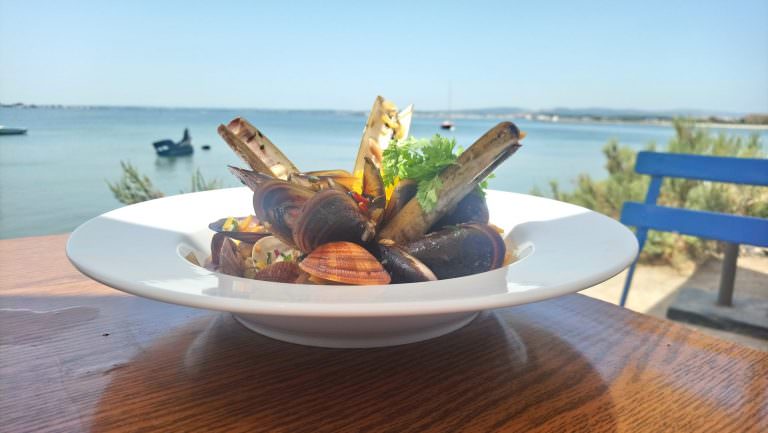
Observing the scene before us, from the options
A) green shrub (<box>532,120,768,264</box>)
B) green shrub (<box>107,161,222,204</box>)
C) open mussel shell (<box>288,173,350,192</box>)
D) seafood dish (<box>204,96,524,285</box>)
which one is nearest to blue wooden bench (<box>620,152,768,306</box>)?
seafood dish (<box>204,96,524,285</box>)

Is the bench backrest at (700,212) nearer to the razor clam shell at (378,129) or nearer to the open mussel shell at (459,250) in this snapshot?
the razor clam shell at (378,129)

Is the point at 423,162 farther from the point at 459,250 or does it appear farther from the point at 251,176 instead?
the point at 251,176

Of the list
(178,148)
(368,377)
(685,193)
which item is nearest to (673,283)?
(685,193)

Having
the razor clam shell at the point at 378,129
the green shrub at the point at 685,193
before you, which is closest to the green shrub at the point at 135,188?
the green shrub at the point at 685,193

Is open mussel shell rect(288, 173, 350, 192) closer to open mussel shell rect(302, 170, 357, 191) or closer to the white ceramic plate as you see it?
open mussel shell rect(302, 170, 357, 191)

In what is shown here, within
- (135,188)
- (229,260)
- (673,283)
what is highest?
(229,260)
